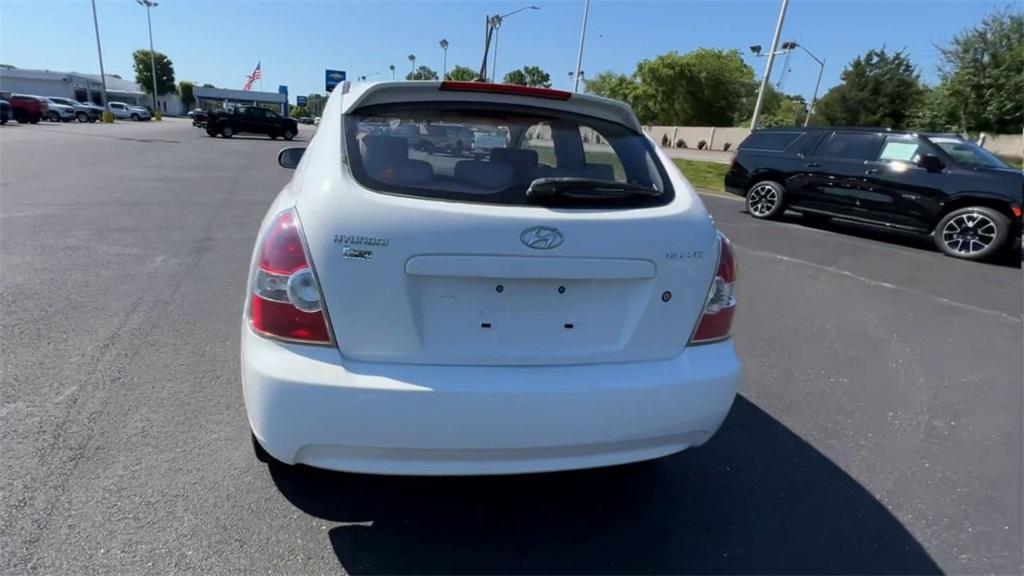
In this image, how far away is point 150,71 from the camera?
3469 inches

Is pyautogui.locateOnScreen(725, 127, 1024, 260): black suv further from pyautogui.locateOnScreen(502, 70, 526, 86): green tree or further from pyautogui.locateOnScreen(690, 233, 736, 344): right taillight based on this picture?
pyautogui.locateOnScreen(502, 70, 526, 86): green tree

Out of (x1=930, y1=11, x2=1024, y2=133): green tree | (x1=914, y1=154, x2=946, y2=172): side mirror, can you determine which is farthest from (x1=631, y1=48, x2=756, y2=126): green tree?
(x1=914, y1=154, x2=946, y2=172): side mirror

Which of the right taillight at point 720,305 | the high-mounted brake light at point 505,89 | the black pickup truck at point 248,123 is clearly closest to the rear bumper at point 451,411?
the right taillight at point 720,305

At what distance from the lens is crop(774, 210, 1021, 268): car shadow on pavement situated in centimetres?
826

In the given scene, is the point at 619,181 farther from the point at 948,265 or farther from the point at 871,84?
the point at 871,84

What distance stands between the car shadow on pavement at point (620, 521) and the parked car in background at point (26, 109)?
4191 centimetres

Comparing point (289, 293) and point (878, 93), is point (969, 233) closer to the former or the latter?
point (289, 293)

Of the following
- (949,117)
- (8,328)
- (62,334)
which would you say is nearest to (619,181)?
(62,334)

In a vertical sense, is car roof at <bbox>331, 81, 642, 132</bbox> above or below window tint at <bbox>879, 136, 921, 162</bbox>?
below

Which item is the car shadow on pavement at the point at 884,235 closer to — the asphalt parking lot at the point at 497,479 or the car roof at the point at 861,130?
the car roof at the point at 861,130

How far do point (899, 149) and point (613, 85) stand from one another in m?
65.6

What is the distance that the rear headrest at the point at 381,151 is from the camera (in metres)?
2.06

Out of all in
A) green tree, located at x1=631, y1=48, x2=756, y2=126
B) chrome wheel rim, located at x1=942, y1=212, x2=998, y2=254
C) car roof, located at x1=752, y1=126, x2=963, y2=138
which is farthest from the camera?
green tree, located at x1=631, y1=48, x2=756, y2=126

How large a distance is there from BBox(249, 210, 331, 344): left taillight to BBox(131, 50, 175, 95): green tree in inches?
A: 4196
